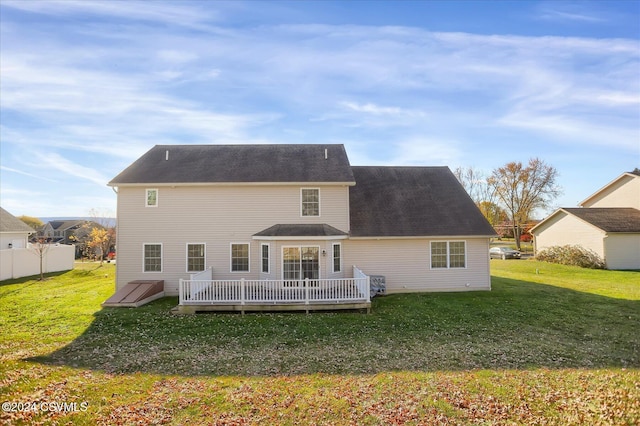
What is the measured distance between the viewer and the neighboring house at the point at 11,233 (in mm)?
25469

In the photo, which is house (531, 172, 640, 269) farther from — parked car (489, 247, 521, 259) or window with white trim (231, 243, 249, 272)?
window with white trim (231, 243, 249, 272)

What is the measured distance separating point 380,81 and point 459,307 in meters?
11.0

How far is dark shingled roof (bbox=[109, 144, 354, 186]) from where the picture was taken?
16.4 m

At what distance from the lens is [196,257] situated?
16.1 meters

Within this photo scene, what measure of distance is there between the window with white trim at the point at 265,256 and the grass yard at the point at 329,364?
324 centimetres

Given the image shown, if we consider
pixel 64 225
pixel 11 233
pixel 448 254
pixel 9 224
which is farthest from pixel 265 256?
pixel 64 225

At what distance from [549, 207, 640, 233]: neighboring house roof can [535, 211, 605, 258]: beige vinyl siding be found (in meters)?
0.41

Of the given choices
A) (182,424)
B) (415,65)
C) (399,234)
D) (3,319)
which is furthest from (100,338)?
(415,65)

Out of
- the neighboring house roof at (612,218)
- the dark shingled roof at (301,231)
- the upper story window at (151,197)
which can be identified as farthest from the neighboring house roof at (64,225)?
the neighboring house roof at (612,218)

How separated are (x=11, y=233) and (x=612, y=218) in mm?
46559

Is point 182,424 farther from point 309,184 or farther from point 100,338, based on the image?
point 309,184

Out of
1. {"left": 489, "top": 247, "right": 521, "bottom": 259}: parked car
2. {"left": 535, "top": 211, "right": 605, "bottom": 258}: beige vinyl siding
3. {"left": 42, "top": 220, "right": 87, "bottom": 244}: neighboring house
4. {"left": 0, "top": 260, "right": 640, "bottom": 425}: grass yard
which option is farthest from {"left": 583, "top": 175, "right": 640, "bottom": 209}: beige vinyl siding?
{"left": 42, "top": 220, "right": 87, "bottom": 244}: neighboring house

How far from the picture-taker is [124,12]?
1246cm

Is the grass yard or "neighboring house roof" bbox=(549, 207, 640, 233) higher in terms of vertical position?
"neighboring house roof" bbox=(549, 207, 640, 233)
